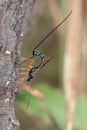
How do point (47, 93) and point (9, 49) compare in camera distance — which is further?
point (47, 93)

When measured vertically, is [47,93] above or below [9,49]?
below

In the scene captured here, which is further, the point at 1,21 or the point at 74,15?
the point at 74,15

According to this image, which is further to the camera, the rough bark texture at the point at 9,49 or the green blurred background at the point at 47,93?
the green blurred background at the point at 47,93

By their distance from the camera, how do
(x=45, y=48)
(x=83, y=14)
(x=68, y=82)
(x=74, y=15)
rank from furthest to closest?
(x=45, y=48) < (x=83, y=14) < (x=74, y=15) < (x=68, y=82)

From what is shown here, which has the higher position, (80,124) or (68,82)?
(68,82)

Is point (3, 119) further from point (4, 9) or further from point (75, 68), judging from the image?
point (75, 68)

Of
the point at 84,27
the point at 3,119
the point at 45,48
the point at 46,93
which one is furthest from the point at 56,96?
the point at 3,119

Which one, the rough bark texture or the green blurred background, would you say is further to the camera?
the green blurred background

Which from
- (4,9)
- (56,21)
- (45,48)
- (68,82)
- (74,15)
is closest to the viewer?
(4,9)
